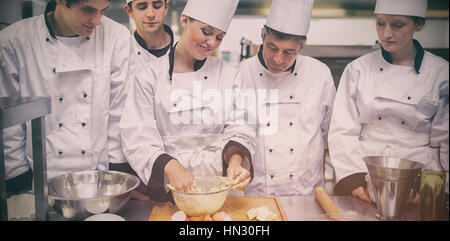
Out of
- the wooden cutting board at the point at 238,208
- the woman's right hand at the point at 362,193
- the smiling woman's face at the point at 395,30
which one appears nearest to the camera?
the wooden cutting board at the point at 238,208

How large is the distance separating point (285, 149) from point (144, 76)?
0.74 m

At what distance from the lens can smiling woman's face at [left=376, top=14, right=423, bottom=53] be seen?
1.55 metres

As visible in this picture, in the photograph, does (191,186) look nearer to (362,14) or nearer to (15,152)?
(15,152)

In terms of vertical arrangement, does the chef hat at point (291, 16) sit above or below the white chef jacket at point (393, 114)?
above

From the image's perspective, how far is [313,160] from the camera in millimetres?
1689

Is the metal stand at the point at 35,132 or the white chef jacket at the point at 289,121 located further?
the white chef jacket at the point at 289,121

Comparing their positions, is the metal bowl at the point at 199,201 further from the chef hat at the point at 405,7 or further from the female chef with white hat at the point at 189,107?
the chef hat at the point at 405,7

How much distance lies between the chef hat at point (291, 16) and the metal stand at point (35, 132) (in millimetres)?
1002

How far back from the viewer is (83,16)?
4.89 feet

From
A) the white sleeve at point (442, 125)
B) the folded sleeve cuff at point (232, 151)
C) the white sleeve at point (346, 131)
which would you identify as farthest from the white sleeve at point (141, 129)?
Answer: the white sleeve at point (442, 125)

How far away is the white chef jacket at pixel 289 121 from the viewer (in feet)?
5.36

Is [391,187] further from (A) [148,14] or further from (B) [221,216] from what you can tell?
(A) [148,14]

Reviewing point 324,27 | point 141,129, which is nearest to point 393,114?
point 324,27
